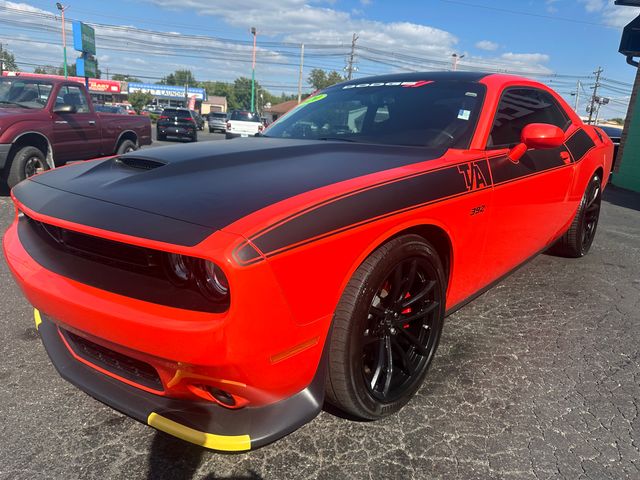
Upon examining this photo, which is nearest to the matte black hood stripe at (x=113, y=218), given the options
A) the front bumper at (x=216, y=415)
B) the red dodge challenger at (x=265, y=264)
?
the red dodge challenger at (x=265, y=264)

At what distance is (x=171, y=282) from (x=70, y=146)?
7.22 meters

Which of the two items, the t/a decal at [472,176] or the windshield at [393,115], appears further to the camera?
the windshield at [393,115]

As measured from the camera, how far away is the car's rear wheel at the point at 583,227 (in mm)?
4188

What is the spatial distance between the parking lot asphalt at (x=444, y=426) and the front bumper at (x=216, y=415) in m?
0.27

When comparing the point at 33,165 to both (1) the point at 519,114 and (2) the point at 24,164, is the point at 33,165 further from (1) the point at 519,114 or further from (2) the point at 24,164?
(1) the point at 519,114

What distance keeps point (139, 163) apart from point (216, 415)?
1234 mm

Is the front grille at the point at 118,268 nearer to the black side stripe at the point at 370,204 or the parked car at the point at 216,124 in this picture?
the black side stripe at the point at 370,204

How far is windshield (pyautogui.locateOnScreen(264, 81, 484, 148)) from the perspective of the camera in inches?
103

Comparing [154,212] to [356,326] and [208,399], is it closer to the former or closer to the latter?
[208,399]

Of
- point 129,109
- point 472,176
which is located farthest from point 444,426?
point 129,109

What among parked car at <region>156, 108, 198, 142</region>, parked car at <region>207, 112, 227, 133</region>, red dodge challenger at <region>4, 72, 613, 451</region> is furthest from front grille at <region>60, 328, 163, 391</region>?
parked car at <region>207, 112, 227, 133</region>

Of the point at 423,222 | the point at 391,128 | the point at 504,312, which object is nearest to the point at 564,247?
the point at 504,312

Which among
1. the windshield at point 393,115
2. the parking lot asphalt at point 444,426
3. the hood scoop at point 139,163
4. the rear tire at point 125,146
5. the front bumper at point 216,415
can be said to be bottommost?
the rear tire at point 125,146

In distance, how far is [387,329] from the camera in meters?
2.05
